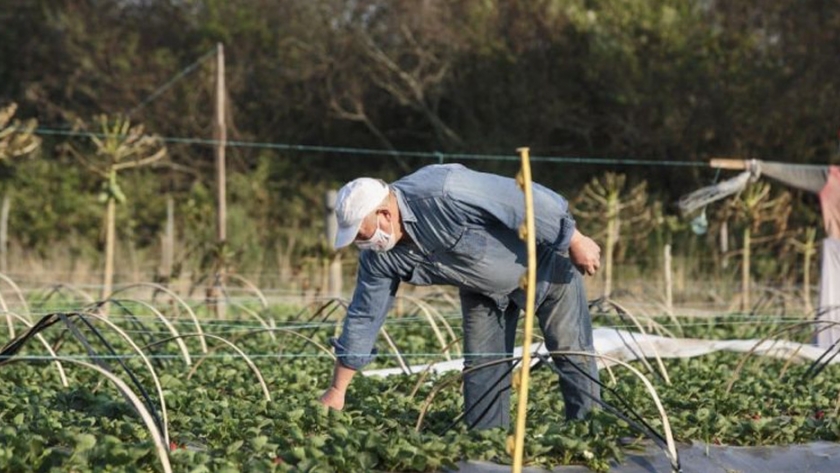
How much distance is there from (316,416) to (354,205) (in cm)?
108

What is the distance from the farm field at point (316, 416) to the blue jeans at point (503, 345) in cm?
13

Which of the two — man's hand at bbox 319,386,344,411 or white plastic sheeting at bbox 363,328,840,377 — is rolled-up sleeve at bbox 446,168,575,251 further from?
white plastic sheeting at bbox 363,328,840,377

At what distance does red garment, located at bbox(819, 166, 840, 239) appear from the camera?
11.8 m

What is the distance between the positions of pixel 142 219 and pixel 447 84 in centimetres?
546

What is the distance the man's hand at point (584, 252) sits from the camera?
5844mm

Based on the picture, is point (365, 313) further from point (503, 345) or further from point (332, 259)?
point (332, 259)

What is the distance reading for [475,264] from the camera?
5.93m

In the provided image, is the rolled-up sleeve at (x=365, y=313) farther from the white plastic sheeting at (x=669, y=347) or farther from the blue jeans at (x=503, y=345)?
the white plastic sheeting at (x=669, y=347)

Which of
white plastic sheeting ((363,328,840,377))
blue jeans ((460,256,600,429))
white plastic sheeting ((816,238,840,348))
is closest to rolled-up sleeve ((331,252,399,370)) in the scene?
blue jeans ((460,256,600,429))

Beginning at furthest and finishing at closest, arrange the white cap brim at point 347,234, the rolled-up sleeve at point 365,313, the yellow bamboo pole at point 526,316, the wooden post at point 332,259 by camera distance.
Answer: the wooden post at point 332,259
the rolled-up sleeve at point 365,313
the white cap brim at point 347,234
the yellow bamboo pole at point 526,316

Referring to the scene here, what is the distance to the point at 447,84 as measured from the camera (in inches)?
941

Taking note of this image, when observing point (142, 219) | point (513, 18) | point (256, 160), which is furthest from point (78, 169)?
point (513, 18)

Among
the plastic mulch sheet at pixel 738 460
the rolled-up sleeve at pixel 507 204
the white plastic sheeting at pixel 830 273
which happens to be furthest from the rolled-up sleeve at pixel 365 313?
the white plastic sheeting at pixel 830 273

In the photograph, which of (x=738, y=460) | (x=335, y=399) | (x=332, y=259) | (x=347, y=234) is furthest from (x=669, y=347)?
(x=332, y=259)
